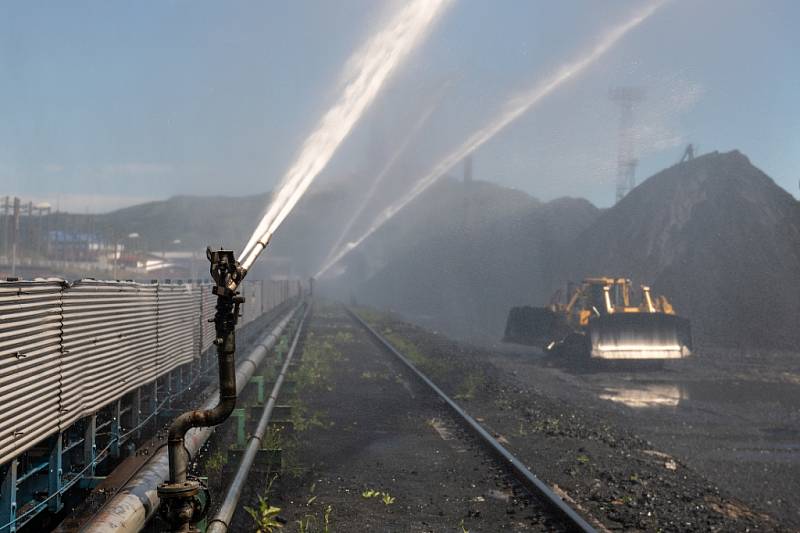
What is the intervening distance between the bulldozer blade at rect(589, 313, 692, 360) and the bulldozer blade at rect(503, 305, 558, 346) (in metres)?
3.71

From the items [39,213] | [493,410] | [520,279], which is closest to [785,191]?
[520,279]

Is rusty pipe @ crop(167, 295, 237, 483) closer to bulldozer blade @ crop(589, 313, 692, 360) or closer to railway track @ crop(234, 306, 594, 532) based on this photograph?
railway track @ crop(234, 306, 594, 532)

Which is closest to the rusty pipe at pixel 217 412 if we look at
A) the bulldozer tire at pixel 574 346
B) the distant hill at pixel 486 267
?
the bulldozer tire at pixel 574 346

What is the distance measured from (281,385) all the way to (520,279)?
59.0 m

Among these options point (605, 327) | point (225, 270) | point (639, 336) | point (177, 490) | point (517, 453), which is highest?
point (225, 270)

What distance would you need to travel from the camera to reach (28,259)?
9881cm

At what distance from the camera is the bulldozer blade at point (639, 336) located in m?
24.7

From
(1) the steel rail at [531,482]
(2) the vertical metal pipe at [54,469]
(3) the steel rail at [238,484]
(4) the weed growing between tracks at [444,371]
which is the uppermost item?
(2) the vertical metal pipe at [54,469]

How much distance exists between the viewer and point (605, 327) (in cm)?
2470

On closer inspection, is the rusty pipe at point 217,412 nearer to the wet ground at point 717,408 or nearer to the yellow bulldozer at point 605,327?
the wet ground at point 717,408

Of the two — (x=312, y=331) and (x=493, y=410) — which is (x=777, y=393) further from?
(x=312, y=331)

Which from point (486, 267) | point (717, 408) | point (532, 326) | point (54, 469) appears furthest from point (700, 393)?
point (486, 267)

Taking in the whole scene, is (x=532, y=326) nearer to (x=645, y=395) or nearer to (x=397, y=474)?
(x=645, y=395)

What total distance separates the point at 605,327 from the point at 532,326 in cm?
490
